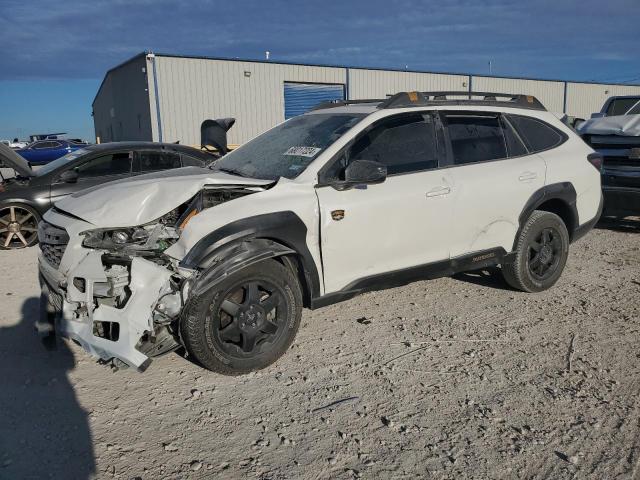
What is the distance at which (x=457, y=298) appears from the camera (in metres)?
5.01

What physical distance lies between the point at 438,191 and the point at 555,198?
151cm

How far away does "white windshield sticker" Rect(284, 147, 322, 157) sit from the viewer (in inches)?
154

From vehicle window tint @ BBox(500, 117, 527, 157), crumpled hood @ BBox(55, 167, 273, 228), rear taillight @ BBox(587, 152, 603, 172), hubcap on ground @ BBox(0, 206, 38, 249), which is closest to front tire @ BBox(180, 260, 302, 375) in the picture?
crumpled hood @ BBox(55, 167, 273, 228)

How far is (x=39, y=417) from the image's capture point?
3037 millimetres

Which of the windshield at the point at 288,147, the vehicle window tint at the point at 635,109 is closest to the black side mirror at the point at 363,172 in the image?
the windshield at the point at 288,147

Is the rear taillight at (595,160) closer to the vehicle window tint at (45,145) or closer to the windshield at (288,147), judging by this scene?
the windshield at (288,147)

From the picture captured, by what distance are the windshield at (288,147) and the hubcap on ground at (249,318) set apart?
903mm

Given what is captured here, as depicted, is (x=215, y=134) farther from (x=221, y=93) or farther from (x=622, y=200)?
(x=221, y=93)

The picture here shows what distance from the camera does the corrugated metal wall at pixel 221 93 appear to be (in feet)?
63.0

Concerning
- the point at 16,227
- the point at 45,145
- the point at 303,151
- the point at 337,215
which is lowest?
the point at 16,227

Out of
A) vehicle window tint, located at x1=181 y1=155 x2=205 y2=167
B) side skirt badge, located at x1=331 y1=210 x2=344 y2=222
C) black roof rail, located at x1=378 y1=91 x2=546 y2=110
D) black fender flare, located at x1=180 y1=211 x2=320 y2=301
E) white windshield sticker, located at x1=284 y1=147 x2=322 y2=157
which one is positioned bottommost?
black fender flare, located at x1=180 y1=211 x2=320 y2=301

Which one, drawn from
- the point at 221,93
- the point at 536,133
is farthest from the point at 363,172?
the point at 221,93

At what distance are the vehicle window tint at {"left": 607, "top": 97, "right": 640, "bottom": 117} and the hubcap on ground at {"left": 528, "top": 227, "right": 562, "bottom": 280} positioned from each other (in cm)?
632

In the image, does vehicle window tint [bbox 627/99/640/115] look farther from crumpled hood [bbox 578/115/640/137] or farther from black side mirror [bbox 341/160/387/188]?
black side mirror [bbox 341/160/387/188]
